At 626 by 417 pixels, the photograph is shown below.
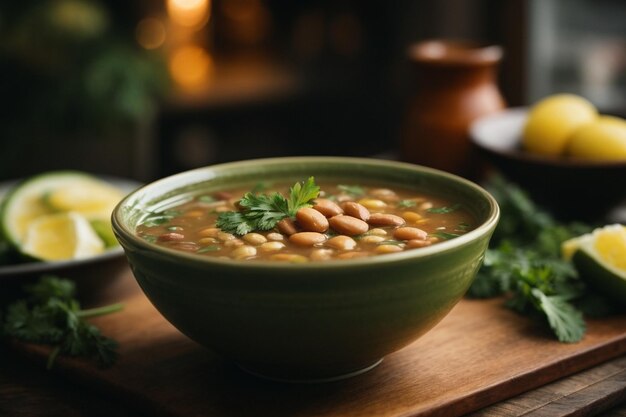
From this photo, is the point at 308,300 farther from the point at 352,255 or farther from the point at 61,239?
the point at 61,239

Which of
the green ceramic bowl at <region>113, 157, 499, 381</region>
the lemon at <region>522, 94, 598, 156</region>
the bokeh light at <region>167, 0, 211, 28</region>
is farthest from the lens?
the bokeh light at <region>167, 0, 211, 28</region>

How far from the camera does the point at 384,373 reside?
1343 millimetres

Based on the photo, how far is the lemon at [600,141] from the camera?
6.71 ft

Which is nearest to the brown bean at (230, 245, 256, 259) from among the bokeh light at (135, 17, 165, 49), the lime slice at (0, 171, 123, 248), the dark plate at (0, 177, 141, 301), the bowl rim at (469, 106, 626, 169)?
the dark plate at (0, 177, 141, 301)

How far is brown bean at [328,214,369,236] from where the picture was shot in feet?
4.33

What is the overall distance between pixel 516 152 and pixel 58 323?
1309 mm

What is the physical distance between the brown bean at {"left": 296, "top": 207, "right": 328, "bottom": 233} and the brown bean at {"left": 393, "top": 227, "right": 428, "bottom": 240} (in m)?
0.12

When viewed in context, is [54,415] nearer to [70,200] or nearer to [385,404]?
[385,404]

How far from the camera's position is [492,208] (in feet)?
4.32

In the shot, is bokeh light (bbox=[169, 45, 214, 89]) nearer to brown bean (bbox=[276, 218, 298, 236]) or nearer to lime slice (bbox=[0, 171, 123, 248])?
lime slice (bbox=[0, 171, 123, 248])

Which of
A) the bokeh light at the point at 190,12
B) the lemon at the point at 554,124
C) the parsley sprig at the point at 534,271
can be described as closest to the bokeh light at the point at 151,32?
the bokeh light at the point at 190,12

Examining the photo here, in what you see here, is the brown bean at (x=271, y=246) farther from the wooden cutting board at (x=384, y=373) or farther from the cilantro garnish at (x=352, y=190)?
the cilantro garnish at (x=352, y=190)

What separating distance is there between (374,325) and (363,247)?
18 centimetres

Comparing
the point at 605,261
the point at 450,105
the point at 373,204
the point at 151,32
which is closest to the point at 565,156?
the point at 450,105
